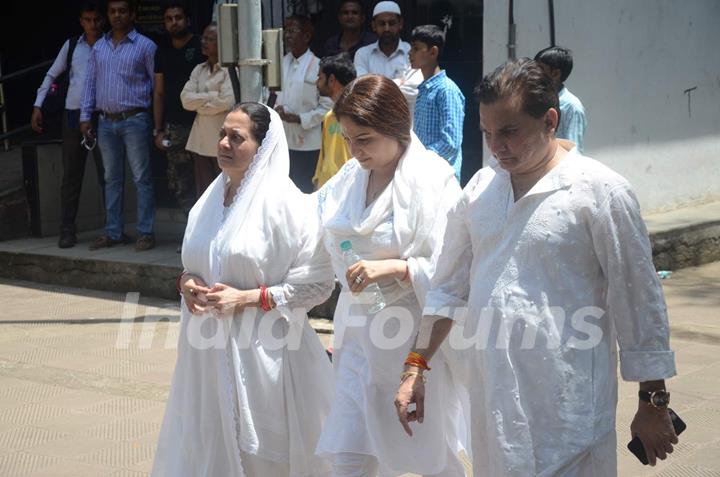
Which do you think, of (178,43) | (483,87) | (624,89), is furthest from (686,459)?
(178,43)

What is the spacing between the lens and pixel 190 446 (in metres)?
4.66

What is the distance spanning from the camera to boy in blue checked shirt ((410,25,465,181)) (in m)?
7.43

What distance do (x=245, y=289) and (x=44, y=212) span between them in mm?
7345

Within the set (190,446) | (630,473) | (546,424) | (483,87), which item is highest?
(483,87)

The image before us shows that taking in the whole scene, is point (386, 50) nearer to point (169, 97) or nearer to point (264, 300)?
point (169, 97)

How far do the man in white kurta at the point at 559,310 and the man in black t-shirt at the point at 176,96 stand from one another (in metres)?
7.30

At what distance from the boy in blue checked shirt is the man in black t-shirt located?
316 cm

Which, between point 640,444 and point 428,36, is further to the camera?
point 428,36

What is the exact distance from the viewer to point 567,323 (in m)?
3.20

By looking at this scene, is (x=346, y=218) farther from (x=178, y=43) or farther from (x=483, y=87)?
(x=178, y=43)

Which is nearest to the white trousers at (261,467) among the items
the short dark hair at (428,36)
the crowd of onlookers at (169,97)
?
the short dark hair at (428,36)

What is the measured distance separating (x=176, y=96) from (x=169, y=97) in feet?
0.21

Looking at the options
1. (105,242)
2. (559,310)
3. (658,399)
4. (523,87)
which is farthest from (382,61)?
(658,399)

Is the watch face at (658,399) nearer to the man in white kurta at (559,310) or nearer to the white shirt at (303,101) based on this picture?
the man in white kurta at (559,310)
